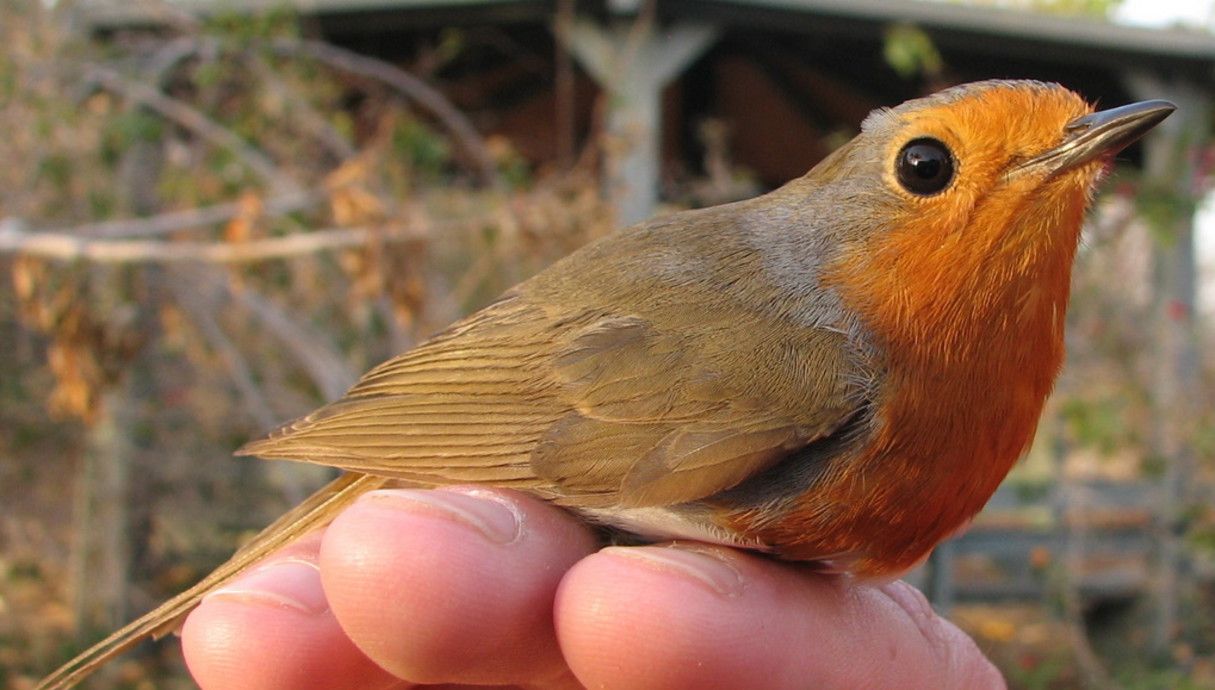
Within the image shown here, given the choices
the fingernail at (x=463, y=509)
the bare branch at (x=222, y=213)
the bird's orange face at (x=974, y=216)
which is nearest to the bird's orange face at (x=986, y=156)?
the bird's orange face at (x=974, y=216)

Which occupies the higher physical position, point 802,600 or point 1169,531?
point 802,600

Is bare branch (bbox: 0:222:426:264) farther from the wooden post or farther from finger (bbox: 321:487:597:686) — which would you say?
finger (bbox: 321:487:597:686)

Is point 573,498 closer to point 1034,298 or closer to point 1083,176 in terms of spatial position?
point 1034,298

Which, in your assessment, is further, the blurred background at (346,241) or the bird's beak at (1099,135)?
the blurred background at (346,241)

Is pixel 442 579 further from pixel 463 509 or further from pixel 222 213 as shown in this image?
pixel 222 213

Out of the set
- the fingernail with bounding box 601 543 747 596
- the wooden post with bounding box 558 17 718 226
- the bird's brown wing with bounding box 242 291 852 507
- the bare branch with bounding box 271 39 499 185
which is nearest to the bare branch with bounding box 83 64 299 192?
the bare branch with bounding box 271 39 499 185

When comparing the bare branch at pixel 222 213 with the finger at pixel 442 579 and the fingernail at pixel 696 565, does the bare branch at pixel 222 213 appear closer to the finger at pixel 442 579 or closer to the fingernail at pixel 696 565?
the finger at pixel 442 579

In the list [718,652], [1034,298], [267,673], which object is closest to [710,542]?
[718,652]
